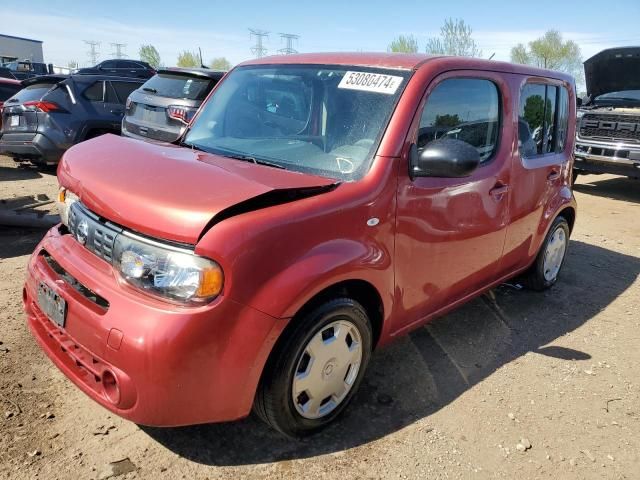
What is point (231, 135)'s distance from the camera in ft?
10.00

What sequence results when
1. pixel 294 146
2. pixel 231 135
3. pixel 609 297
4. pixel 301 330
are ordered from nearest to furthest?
pixel 301 330
pixel 294 146
pixel 231 135
pixel 609 297

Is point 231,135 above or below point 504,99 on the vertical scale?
below

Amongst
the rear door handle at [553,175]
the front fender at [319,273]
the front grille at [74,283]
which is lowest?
the front grille at [74,283]

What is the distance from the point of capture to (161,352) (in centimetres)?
190

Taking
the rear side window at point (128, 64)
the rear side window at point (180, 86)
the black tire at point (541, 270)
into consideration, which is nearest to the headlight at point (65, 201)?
the black tire at point (541, 270)

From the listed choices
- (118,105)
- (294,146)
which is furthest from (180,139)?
(118,105)

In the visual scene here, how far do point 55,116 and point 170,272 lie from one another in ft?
24.3

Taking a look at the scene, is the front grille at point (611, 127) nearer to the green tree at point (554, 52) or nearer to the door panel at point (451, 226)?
the door panel at point (451, 226)

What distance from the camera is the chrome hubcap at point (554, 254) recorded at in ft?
14.6

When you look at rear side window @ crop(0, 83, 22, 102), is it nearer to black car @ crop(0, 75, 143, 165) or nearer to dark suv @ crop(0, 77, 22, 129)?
dark suv @ crop(0, 77, 22, 129)

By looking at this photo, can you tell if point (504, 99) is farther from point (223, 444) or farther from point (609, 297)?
point (223, 444)

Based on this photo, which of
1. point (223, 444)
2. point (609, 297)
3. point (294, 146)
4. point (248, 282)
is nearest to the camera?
point (248, 282)

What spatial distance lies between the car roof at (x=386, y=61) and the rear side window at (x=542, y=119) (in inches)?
10.3

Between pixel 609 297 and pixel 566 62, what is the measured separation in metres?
52.6
